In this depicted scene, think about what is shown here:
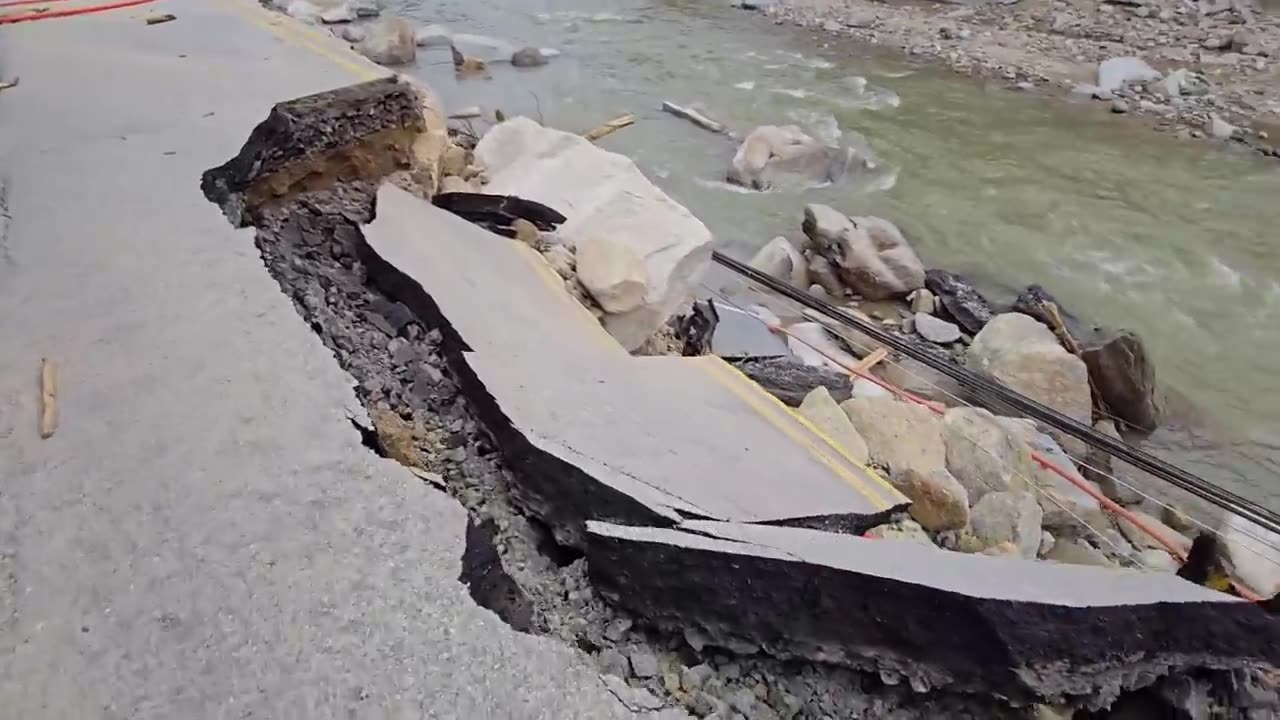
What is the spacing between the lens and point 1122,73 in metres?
10.7

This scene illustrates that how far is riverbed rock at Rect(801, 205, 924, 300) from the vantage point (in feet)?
21.2

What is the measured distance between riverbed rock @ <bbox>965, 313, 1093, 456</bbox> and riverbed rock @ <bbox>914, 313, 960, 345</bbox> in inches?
9.3

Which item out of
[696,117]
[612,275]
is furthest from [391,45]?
[612,275]

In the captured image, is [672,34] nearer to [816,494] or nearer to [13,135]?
[13,135]

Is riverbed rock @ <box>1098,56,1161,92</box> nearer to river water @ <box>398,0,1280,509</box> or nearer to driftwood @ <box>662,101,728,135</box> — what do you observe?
river water @ <box>398,0,1280,509</box>

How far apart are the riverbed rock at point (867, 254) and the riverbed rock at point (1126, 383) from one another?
149 centimetres

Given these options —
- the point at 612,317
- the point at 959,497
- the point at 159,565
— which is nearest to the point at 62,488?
the point at 159,565

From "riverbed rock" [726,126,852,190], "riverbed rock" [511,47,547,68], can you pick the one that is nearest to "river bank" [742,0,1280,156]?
"riverbed rock" [726,126,852,190]

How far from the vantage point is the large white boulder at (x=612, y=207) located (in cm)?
358

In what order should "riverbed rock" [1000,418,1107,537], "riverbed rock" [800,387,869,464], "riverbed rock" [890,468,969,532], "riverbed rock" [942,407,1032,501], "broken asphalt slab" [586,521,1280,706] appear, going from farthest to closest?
1. "riverbed rock" [1000,418,1107,537]
2. "riverbed rock" [942,407,1032,501]
3. "riverbed rock" [800,387,869,464]
4. "riverbed rock" [890,468,969,532]
5. "broken asphalt slab" [586,521,1280,706]

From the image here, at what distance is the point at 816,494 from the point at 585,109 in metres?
8.06

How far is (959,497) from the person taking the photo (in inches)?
120

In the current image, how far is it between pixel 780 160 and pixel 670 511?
6.99m

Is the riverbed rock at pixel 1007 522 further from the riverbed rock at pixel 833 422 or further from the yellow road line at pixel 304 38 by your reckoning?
the yellow road line at pixel 304 38
